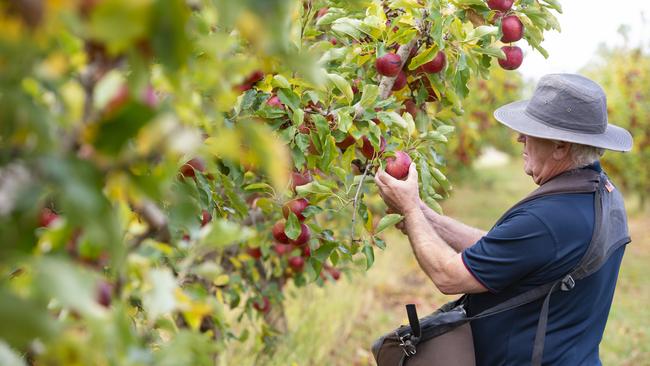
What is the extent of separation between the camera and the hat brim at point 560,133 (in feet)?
6.56

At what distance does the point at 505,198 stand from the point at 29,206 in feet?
46.5

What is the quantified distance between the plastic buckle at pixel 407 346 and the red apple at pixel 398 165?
1.58 ft

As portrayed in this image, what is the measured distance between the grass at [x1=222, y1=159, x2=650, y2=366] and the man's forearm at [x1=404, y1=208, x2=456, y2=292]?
114cm

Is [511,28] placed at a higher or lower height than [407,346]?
higher

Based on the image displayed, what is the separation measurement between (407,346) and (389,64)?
2.70ft

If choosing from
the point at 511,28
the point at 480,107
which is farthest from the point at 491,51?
the point at 480,107

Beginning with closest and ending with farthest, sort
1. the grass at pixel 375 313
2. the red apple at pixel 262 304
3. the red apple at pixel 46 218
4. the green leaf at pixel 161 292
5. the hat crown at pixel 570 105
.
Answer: the green leaf at pixel 161 292 → the red apple at pixel 46 218 → the hat crown at pixel 570 105 → the red apple at pixel 262 304 → the grass at pixel 375 313

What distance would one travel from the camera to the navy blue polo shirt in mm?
1895

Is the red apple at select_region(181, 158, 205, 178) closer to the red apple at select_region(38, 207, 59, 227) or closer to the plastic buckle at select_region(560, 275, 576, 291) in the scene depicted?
the red apple at select_region(38, 207, 59, 227)

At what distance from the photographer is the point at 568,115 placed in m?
2.06

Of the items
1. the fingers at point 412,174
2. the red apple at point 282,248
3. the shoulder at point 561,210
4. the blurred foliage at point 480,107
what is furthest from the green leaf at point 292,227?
the blurred foliage at point 480,107

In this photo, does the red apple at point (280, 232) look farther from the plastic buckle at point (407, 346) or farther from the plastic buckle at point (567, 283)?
the plastic buckle at point (567, 283)

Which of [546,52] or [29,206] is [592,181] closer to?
[546,52]

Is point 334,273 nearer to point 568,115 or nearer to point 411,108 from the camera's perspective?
point 411,108
